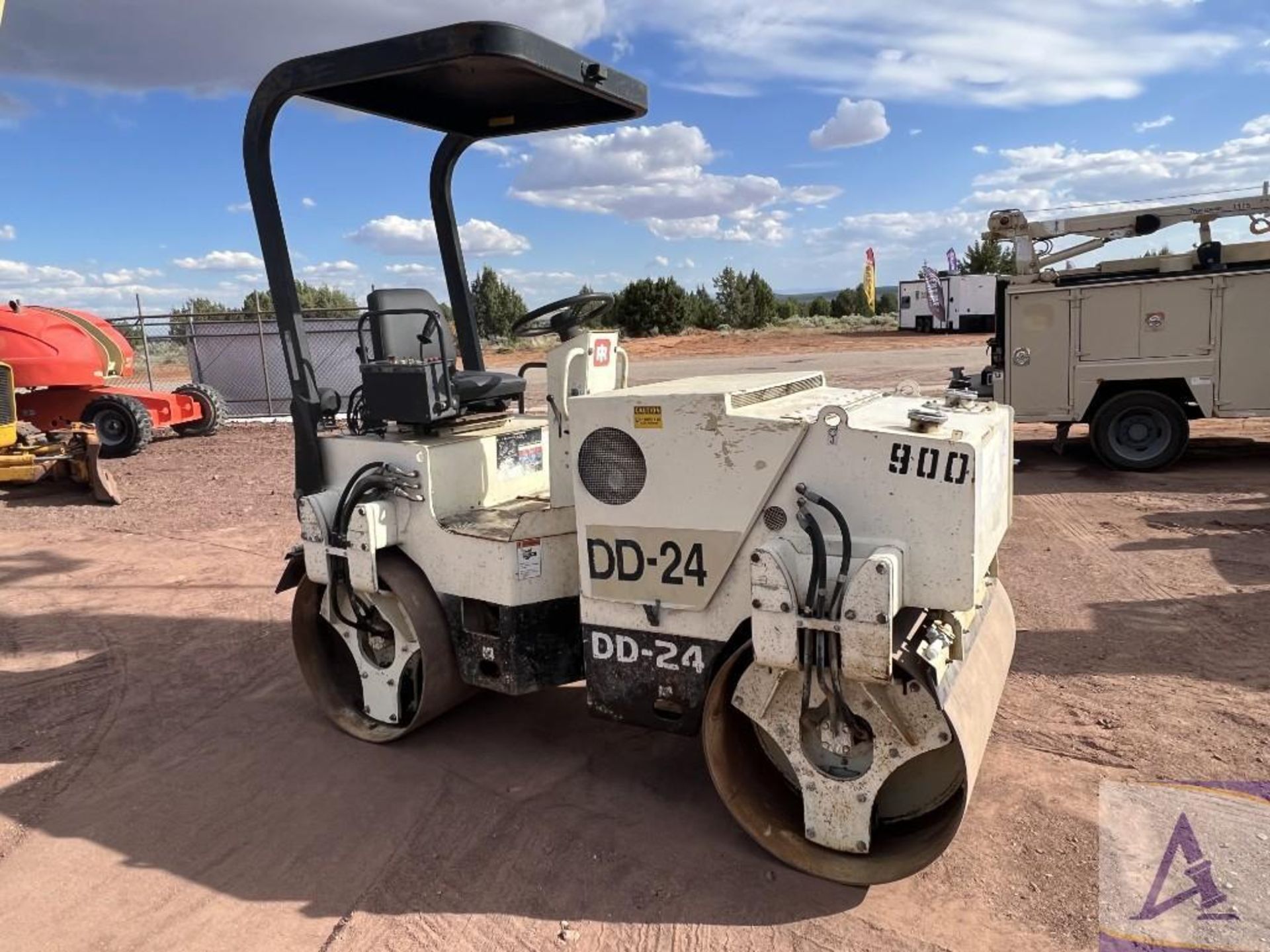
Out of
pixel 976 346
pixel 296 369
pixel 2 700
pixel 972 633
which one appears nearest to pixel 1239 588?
pixel 972 633

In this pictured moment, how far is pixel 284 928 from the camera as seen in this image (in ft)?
10.2

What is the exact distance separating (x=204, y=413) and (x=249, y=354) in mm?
2081

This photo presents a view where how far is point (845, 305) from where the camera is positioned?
53.9 metres

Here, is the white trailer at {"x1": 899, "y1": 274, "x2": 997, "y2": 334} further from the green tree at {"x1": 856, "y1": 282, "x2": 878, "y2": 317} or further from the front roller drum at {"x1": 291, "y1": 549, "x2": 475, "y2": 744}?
the front roller drum at {"x1": 291, "y1": 549, "x2": 475, "y2": 744}

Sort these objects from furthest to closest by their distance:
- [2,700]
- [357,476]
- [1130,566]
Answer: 1. [1130,566]
2. [2,700]
3. [357,476]

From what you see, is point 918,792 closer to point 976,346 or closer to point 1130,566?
point 1130,566

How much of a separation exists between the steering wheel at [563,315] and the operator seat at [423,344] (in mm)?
351

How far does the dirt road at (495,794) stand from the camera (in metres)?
3.10

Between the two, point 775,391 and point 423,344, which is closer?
point 775,391

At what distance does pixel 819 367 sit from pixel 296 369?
66.8 ft

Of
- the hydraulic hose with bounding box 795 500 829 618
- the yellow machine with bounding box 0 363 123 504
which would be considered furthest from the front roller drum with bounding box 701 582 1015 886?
the yellow machine with bounding box 0 363 123 504

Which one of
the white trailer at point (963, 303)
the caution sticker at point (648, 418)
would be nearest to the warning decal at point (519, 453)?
the caution sticker at point (648, 418)

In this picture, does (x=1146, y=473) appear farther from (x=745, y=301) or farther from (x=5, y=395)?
(x=745, y=301)

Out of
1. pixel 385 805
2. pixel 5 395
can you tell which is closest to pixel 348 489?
pixel 385 805
